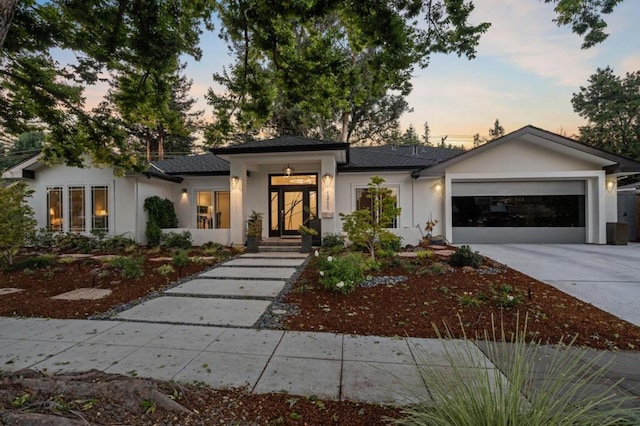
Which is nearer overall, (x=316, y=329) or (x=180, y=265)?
(x=316, y=329)

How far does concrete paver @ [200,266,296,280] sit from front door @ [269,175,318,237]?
15.3ft

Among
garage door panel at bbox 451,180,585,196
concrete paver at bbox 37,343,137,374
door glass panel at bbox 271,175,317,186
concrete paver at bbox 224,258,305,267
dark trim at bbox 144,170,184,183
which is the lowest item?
concrete paver at bbox 37,343,137,374

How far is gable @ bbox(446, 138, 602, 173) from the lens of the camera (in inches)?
461

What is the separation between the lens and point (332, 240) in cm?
1019

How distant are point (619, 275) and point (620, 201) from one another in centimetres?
965

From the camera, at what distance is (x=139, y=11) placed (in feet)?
16.6

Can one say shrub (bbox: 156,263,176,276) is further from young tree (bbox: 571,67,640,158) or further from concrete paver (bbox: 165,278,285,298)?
young tree (bbox: 571,67,640,158)

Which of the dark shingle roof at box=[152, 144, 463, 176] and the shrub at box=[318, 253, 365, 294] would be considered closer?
the shrub at box=[318, 253, 365, 294]

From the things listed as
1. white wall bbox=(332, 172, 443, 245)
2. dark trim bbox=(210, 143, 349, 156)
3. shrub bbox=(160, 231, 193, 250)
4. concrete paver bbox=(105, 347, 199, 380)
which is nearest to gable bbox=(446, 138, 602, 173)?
white wall bbox=(332, 172, 443, 245)

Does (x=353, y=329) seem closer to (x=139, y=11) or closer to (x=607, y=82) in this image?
(x=139, y=11)

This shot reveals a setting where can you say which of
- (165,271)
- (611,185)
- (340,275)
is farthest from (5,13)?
(611,185)

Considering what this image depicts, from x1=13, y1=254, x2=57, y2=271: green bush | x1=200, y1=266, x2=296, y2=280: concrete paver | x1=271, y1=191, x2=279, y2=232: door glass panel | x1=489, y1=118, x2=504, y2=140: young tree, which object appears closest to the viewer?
x1=200, y1=266, x2=296, y2=280: concrete paver

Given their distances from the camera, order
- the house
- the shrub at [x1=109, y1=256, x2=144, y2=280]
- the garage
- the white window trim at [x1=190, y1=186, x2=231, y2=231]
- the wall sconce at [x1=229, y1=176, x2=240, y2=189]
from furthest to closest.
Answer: the white window trim at [x1=190, y1=186, x2=231, y2=231], the garage, the house, the wall sconce at [x1=229, y1=176, x2=240, y2=189], the shrub at [x1=109, y1=256, x2=144, y2=280]

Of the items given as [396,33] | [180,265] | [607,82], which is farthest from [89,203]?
[607,82]
